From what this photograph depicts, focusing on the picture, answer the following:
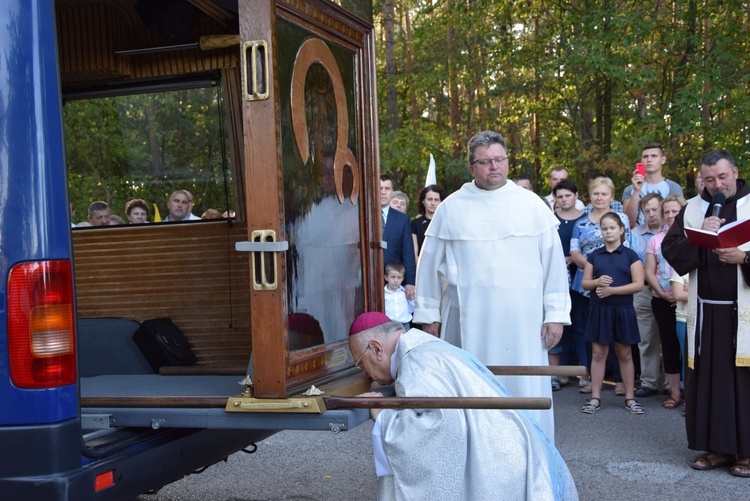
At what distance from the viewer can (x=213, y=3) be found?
16.3 feet

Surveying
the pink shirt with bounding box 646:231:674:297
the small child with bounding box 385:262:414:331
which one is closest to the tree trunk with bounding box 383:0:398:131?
the small child with bounding box 385:262:414:331

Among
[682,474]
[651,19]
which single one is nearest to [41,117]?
[682,474]

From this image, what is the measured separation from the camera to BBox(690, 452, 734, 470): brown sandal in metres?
6.21

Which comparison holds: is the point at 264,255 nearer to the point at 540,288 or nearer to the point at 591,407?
the point at 540,288

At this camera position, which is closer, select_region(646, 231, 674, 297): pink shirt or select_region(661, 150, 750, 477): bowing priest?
select_region(661, 150, 750, 477): bowing priest

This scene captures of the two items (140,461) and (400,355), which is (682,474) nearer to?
(400,355)

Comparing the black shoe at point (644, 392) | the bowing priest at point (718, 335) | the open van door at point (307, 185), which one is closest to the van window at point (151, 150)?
the open van door at point (307, 185)

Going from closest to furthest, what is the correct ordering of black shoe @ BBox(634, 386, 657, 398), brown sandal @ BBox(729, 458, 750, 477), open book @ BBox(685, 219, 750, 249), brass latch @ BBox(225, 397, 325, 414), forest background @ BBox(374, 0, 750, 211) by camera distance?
brass latch @ BBox(225, 397, 325, 414) → open book @ BBox(685, 219, 750, 249) → brown sandal @ BBox(729, 458, 750, 477) → black shoe @ BBox(634, 386, 657, 398) → forest background @ BBox(374, 0, 750, 211)

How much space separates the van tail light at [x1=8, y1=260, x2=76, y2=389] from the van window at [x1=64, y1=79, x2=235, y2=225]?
84.1 inches

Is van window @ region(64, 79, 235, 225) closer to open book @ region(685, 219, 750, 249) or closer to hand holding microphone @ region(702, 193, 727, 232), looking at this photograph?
open book @ region(685, 219, 750, 249)

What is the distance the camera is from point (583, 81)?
17938mm

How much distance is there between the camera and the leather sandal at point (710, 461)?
6207 mm

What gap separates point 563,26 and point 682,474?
1268 cm

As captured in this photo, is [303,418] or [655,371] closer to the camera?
[303,418]
